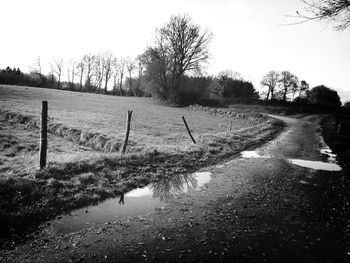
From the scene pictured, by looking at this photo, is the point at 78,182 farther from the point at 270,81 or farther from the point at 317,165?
the point at 270,81

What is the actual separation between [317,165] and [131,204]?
34.0ft

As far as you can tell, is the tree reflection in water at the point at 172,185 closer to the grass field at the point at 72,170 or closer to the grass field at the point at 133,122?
the grass field at the point at 72,170

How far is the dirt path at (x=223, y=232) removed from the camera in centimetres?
482

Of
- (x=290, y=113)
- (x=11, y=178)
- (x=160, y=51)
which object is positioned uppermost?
(x=160, y=51)

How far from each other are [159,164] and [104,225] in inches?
202

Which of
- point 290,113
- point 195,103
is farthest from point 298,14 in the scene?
point 290,113

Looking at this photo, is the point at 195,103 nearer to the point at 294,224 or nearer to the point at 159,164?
the point at 159,164

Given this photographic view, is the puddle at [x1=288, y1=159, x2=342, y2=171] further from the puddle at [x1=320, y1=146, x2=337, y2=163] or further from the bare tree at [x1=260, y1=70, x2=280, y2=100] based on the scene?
the bare tree at [x1=260, y1=70, x2=280, y2=100]

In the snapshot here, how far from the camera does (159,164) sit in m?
10.8

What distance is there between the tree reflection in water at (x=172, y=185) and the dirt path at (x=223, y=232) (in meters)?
0.43

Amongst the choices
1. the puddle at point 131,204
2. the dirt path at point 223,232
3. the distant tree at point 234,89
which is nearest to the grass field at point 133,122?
the puddle at point 131,204

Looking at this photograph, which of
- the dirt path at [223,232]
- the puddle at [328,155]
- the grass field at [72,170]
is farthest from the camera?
the puddle at [328,155]

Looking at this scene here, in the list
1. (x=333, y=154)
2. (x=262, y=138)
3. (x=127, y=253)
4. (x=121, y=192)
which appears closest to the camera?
(x=127, y=253)

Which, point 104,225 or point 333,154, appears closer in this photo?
point 104,225
